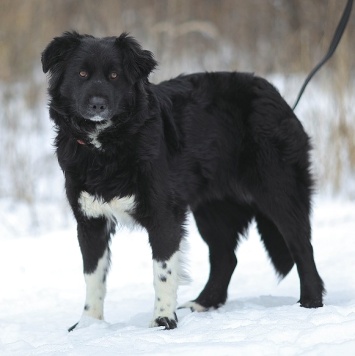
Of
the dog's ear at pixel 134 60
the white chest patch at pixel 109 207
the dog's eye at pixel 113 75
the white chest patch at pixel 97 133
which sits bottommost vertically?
the white chest patch at pixel 109 207

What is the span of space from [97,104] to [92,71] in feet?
0.80

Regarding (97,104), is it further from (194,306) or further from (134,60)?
(194,306)

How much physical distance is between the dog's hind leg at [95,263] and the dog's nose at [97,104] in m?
0.73

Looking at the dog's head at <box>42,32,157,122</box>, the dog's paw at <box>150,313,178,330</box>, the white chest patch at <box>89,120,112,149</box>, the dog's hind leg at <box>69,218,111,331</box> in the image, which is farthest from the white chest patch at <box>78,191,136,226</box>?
the dog's paw at <box>150,313,178,330</box>

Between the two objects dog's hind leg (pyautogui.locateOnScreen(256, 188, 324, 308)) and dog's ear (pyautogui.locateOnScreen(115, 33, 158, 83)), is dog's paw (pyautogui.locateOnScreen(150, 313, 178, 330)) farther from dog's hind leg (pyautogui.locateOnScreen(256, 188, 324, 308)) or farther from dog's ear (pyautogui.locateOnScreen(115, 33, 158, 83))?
dog's ear (pyautogui.locateOnScreen(115, 33, 158, 83))

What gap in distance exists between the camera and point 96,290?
4.09 meters

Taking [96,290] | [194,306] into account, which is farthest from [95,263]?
[194,306]

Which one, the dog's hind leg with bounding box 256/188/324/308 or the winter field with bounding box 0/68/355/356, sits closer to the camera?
the winter field with bounding box 0/68/355/356

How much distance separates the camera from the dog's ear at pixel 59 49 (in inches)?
149

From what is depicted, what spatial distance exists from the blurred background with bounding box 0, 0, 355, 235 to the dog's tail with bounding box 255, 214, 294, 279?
3210 millimetres

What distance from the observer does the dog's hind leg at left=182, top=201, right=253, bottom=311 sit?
4643mm

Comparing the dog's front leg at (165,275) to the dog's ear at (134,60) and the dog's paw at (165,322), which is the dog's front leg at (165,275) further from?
the dog's ear at (134,60)

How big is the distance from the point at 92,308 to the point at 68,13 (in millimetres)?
8424

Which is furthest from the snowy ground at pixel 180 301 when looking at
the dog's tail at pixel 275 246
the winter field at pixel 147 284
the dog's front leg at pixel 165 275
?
the dog's tail at pixel 275 246
